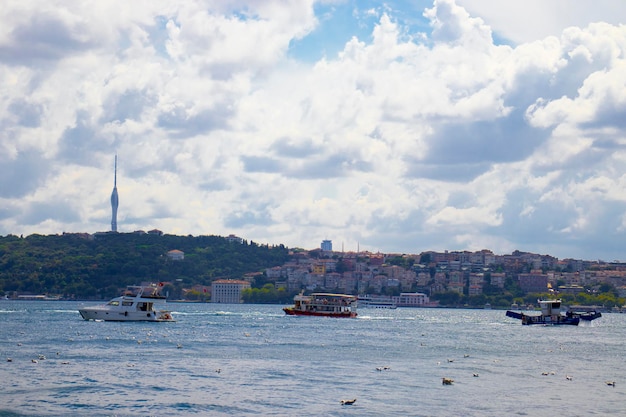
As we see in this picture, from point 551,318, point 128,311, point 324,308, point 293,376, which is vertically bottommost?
point 293,376

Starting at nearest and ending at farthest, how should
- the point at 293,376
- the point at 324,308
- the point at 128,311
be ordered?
the point at 293,376 < the point at 128,311 < the point at 324,308

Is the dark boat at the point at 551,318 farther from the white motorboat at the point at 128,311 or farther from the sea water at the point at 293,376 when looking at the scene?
the white motorboat at the point at 128,311

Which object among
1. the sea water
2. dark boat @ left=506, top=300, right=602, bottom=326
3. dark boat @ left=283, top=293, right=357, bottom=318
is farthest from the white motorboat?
dark boat @ left=506, top=300, right=602, bottom=326

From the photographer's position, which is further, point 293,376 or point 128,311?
point 128,311

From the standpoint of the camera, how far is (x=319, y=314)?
170 m

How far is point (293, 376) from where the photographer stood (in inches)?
2360

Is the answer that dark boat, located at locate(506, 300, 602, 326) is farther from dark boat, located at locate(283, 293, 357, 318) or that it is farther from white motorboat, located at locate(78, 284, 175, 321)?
white motorboat, located at locate(78, 284, 175, 321)

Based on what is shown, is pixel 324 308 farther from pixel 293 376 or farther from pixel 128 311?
pixel 293 376

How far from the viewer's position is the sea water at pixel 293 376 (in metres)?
47.9

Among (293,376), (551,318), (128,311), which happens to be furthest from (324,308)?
(293,376)

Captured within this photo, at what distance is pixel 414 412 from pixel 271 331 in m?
65.4

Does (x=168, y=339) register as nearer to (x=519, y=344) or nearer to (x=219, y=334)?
(x=219, y=334)

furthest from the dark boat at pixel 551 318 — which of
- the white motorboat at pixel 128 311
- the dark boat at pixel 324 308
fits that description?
the white motorboat at pixel 128 311

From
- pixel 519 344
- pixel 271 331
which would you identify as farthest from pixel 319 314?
pixel 519 344
